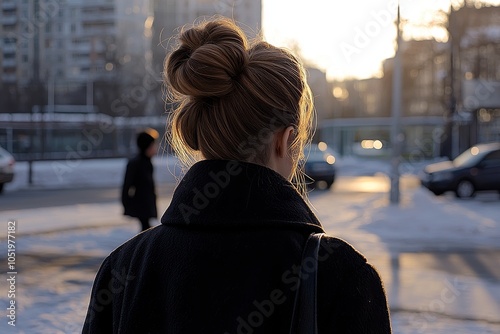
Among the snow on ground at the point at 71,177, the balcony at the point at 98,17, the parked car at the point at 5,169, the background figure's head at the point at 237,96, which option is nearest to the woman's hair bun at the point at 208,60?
the background figure's head at the point at 237,96

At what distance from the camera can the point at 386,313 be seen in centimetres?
130

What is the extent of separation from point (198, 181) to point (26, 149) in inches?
1708

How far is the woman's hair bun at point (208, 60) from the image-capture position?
4.34 ft

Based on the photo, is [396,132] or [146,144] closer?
[146,144]

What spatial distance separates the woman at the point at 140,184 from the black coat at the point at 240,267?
267 inches

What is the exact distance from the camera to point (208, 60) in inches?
53.2

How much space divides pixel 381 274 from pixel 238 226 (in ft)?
15.5

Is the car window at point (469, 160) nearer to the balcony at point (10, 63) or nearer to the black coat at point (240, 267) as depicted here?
the black coat at point (240, 267)

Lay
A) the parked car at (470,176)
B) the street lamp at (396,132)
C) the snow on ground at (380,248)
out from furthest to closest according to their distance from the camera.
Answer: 1. the parked car at (470,176)
2. the street lamp at (396,132)
3. the snow on ground at (380,248)

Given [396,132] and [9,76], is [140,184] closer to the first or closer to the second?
[396,132]

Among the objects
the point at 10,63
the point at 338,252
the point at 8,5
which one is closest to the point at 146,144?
the point at 338,252

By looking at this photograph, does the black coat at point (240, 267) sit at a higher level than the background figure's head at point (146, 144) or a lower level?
higher

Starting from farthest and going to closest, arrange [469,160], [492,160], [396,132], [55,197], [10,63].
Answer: [10,63], [55,197], [469,160], [492,160], [396,132]

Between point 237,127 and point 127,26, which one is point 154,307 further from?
point 127,26
